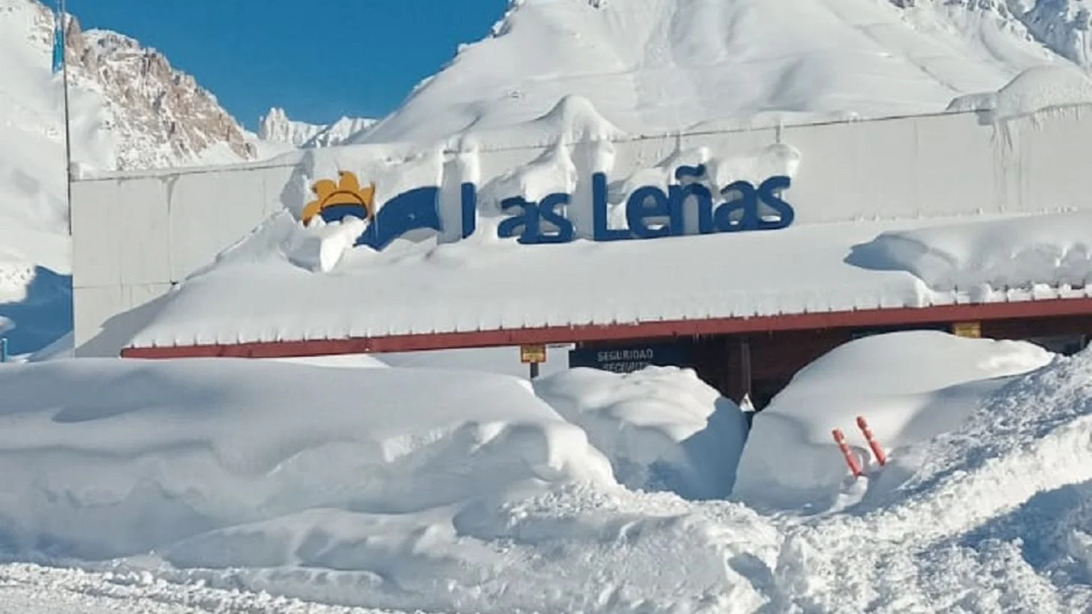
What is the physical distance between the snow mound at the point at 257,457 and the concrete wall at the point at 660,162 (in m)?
8.20

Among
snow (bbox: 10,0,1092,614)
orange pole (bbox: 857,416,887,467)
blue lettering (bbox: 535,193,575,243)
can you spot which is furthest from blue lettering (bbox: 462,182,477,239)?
orange pole (bbox: 857,416,887,467)

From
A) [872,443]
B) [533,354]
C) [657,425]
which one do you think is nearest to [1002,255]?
[533,354]

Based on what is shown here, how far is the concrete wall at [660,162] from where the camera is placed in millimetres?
18922

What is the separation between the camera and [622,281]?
1867 cm

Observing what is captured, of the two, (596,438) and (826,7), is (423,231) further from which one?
(826,7)

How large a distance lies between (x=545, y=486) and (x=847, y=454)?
2206 millimetres

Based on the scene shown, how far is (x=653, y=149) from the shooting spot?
780 inches

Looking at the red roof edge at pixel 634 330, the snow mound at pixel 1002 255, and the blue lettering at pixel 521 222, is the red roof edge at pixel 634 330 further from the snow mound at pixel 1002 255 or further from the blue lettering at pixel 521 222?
the blue lettering at pixel 521 222

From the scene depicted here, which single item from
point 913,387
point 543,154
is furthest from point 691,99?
point 913,387

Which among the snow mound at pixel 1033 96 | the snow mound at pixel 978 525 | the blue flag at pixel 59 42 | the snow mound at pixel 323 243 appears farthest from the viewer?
the blue flag at pixel 59 42

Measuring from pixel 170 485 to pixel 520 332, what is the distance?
800 centimetres

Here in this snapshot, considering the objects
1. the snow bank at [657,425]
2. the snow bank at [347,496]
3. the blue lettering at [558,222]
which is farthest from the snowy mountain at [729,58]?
the snow bank at [347,496]

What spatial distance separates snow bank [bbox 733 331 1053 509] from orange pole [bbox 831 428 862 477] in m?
0.07

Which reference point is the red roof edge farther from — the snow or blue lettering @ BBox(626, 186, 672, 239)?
blue lettering @ BBox(626, 186, 672, 239)
